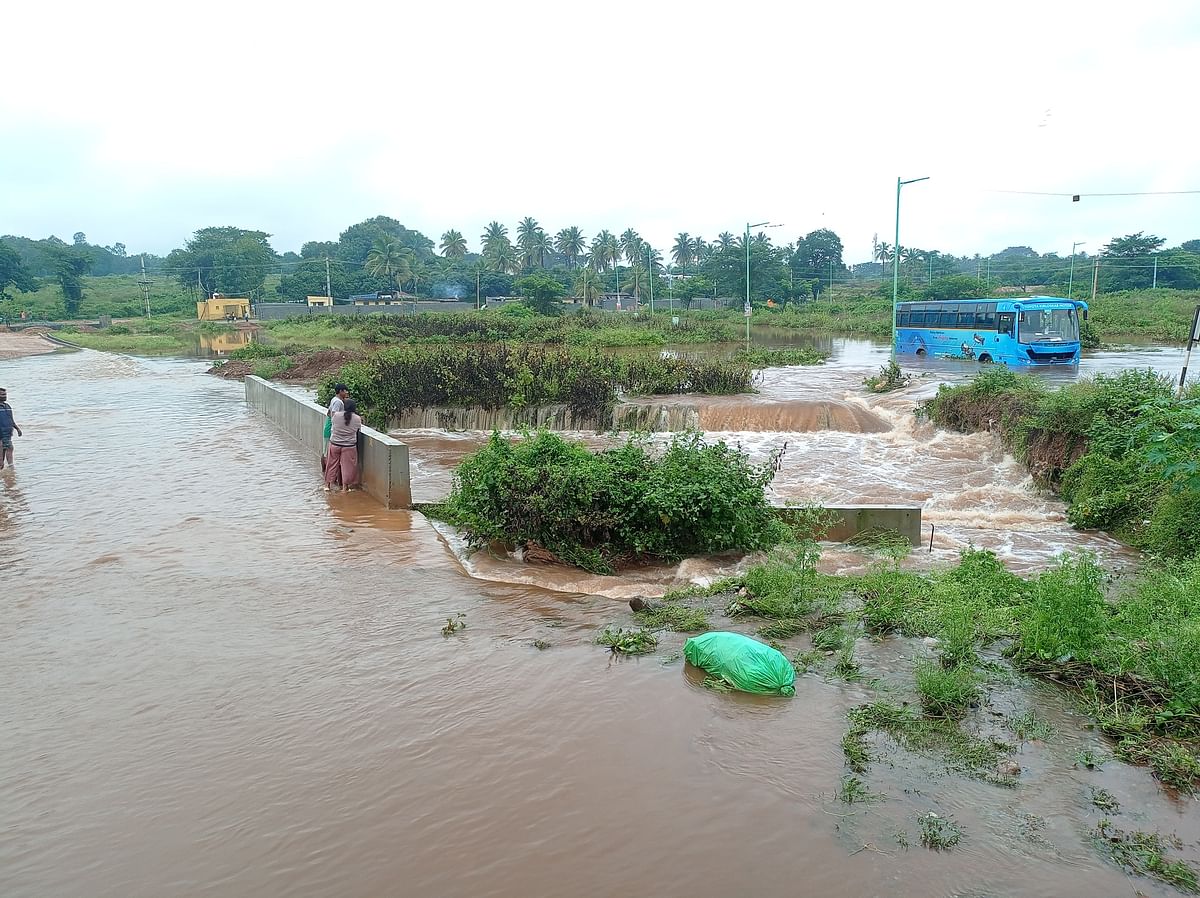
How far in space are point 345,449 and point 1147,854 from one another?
36.2 feet

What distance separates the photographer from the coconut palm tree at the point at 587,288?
7585cm

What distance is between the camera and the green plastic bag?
5.90 m

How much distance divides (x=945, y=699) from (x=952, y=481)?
33.2 ft

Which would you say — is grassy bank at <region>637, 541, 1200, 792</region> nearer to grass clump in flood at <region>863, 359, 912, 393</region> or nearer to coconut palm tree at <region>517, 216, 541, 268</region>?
grass clump in flood at <region>863, 359, 912, 393</region>

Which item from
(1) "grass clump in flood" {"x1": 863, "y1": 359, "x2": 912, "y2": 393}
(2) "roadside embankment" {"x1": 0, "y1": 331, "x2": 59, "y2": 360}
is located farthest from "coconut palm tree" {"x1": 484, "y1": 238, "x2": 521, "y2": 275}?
(1) "grass clump in flood" {"x1": 863, "y1": 359, "x2": 912, "y2": 393}

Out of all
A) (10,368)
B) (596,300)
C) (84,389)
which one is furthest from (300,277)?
(84,389)

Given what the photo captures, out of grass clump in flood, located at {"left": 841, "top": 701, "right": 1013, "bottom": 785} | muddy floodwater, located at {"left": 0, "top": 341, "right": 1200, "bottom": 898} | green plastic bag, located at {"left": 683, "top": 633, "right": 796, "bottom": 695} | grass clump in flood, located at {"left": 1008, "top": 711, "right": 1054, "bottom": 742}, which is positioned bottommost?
muddy floodwater, located at {"left": 0, "top": 341, "right": 1200, "bottom": 898}

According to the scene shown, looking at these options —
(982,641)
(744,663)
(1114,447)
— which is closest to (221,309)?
(1114,447)

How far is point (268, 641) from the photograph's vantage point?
723cm

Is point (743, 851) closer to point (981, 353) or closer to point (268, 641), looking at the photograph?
point (268, 641)

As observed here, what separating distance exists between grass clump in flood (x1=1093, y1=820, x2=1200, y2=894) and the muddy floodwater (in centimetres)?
7

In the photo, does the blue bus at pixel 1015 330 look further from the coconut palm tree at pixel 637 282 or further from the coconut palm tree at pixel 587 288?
the coconut palm tree at pixel 637 282

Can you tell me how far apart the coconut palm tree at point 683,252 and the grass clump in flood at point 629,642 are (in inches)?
4381

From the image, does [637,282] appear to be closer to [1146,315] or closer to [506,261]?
[506,261]
